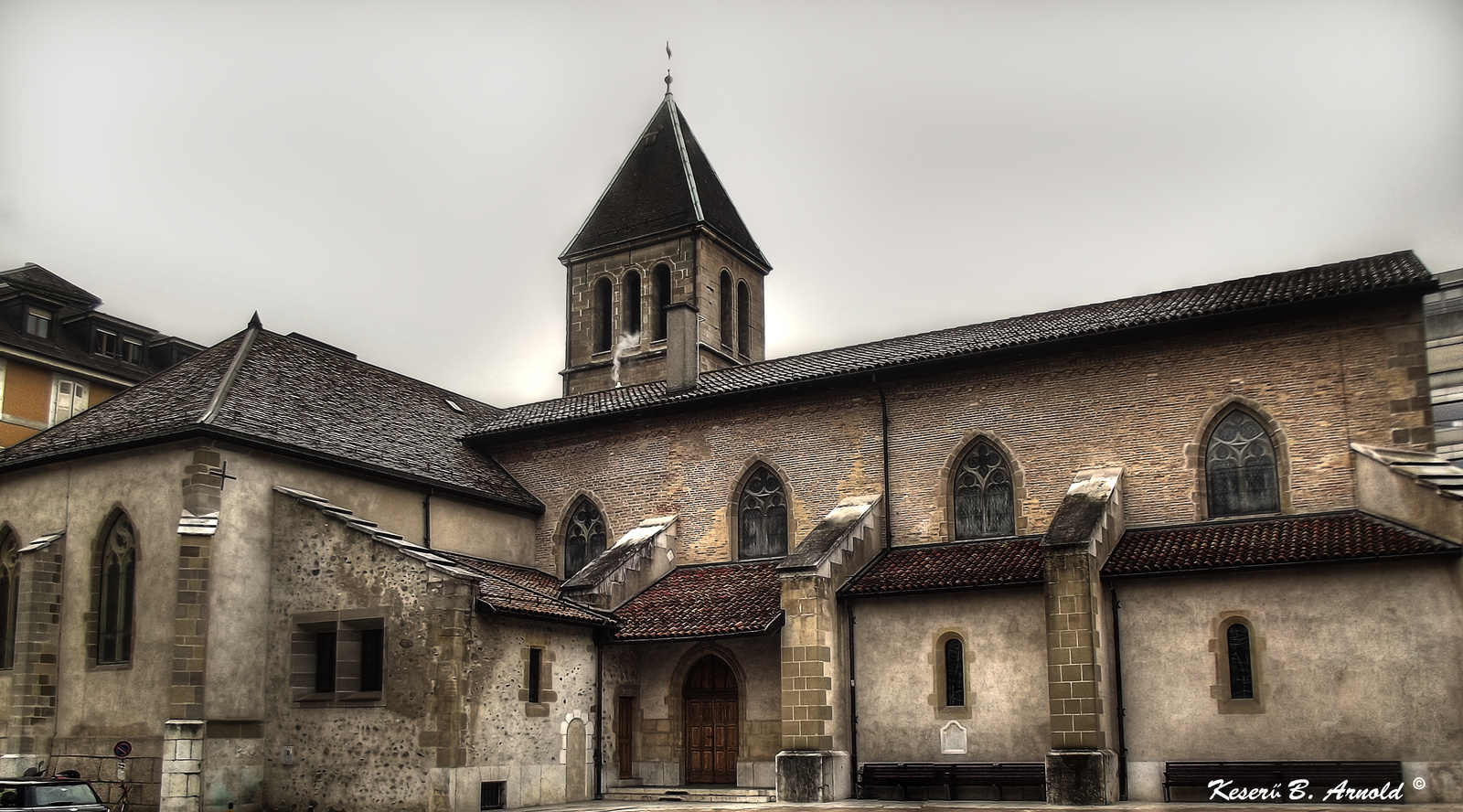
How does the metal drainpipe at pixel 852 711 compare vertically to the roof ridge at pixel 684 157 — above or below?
below

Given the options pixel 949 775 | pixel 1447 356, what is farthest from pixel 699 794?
pixel 1447 356

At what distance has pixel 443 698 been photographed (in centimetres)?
2117

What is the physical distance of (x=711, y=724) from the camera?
83.9 ft

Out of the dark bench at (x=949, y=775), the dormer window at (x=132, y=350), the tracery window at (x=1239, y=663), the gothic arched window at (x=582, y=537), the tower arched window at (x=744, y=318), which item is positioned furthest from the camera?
the dormer window at (x=132, y=350)

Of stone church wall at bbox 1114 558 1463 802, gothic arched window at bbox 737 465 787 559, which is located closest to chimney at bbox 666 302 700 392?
gothic arched window at bbox 737 465 787 559

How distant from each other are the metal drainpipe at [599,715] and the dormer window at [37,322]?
989 inches

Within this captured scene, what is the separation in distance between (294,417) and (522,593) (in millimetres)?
6255

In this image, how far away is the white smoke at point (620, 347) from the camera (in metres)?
39.3

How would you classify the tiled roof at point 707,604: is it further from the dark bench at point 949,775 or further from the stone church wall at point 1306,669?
the stone church wall at point 1306,669

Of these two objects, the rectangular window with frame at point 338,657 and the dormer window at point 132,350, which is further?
the dormer window at point 132,350

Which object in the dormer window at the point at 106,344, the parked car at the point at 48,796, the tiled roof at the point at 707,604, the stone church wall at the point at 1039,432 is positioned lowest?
the parked car at the point at 48,796

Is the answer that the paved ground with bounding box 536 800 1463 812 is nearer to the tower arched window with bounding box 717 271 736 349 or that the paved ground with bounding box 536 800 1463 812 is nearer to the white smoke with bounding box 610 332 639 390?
the white smoke with bounding box 610 332 639 390

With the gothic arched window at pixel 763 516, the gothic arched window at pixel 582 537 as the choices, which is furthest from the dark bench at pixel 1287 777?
the gothic arched window at pixel 582 537

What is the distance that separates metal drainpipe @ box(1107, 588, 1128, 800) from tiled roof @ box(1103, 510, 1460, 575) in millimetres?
836
